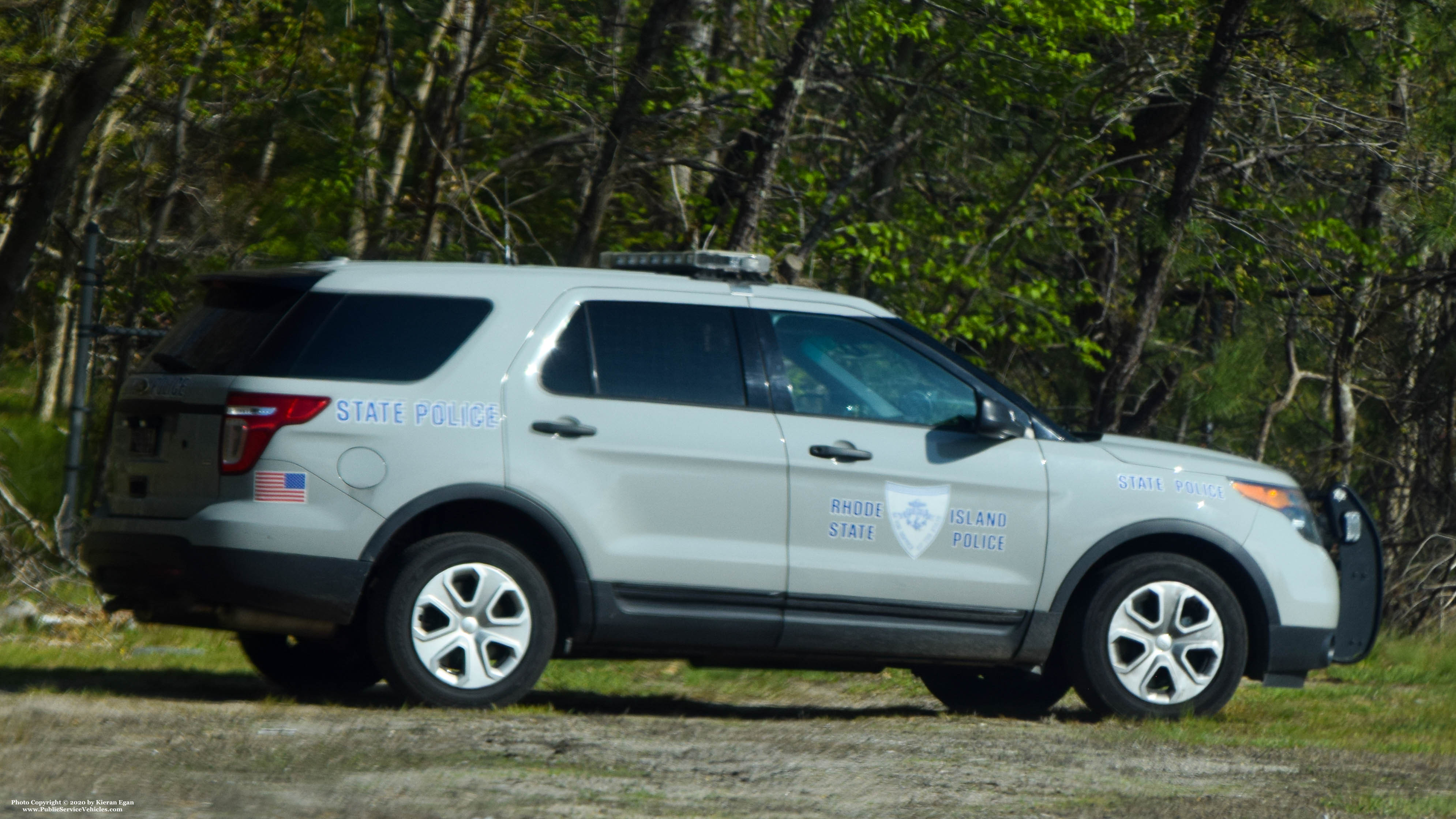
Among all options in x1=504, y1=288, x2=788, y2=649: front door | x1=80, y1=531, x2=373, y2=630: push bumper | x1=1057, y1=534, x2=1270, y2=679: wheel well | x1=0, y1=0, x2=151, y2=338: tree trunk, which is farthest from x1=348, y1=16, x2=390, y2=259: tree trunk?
x1=1057, y1=534, x2=1270, y2=679: wheel well

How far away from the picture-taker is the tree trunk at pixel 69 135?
30.6ft

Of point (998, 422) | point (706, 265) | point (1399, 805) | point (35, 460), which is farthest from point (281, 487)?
point (35, 460)

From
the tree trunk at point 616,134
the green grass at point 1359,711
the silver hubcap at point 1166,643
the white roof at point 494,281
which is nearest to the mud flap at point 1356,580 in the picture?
the green grass at point 1359,711

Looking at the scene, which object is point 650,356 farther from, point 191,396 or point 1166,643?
point 1166,643

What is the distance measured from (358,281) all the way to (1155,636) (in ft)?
11.6

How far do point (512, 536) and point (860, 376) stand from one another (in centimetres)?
154

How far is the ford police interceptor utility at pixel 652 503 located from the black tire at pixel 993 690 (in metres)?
0.32

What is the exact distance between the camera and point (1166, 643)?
6.82 meters

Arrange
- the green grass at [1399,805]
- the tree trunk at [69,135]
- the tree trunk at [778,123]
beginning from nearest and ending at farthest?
the green grass at [1399,805] → the tree trunk at [69,135] → the tree trunk at [778,123]

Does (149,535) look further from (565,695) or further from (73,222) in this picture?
(73,222)

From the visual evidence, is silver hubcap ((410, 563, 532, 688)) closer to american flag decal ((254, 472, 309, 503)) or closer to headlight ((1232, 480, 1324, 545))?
american flag decal ((254, 472, 309, 503))

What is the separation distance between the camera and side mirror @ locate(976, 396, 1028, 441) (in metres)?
6.50

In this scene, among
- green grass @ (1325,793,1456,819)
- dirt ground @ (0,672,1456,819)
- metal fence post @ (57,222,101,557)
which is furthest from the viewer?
metal fence post @ (57,222,101,557)

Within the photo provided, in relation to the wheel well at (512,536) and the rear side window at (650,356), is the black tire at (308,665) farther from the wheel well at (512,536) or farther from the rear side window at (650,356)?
the rear side window at (650,356)
